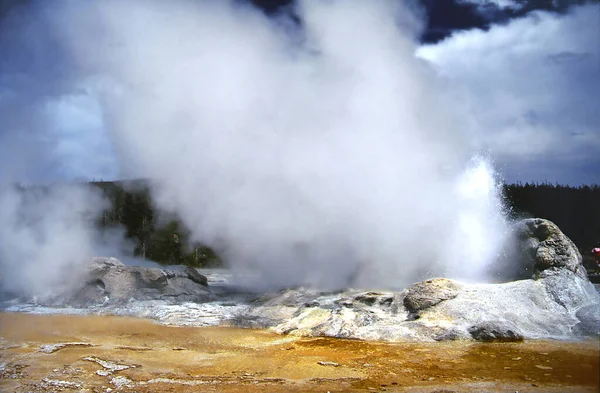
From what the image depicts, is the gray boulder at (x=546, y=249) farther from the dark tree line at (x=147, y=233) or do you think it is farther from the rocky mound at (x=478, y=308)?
the dark tree line at (x=147, y=233)

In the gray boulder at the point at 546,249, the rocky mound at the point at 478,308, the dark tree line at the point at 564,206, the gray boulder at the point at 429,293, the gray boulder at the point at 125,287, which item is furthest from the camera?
the dark tree line at the point at 564,206

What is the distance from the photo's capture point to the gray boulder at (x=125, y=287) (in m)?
9.80

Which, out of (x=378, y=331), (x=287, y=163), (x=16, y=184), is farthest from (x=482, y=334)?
(x=16, y=184)

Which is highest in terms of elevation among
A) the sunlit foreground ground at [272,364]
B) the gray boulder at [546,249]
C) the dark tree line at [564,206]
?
the dark tree line at [564,206]

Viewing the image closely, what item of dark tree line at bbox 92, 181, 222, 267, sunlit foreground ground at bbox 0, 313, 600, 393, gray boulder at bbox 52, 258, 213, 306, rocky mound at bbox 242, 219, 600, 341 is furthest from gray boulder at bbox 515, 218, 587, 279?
dark tree line at bbox 92, 181, 222, 267

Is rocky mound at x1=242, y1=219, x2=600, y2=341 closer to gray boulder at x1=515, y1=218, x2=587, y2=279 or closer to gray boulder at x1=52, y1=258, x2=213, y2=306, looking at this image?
gray boulder at x1=515, y1=218, x2=587, y2=279

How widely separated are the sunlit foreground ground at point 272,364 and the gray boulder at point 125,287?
2622 mm

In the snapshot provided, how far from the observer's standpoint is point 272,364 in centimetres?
543

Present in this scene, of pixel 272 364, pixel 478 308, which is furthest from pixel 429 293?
pixel 272 364

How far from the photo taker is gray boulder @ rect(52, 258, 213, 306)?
386 inches

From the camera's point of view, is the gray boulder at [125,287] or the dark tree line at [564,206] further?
the dark tree line at [564,206]

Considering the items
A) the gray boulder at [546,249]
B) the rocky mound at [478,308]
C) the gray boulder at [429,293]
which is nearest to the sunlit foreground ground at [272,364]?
the rocky mound at [478,308]

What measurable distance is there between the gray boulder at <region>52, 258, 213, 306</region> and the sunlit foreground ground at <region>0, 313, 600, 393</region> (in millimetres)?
2622

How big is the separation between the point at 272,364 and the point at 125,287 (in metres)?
5.65
